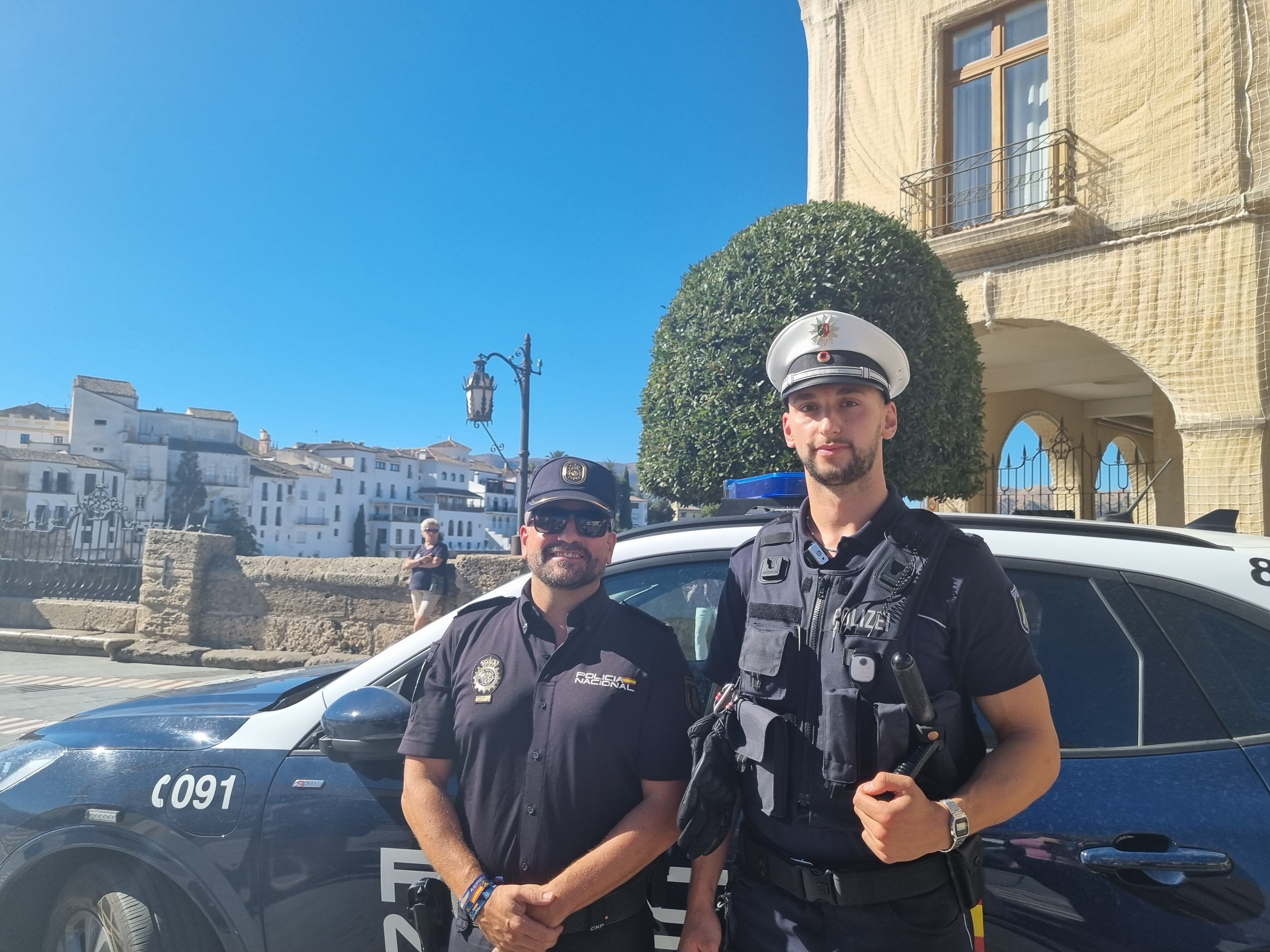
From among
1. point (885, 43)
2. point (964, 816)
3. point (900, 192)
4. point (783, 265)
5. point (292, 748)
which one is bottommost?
point (292, 748)

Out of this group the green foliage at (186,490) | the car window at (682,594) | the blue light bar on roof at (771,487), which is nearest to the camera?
the car window at (682,594)

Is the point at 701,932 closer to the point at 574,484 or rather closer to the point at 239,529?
the point at 574,484

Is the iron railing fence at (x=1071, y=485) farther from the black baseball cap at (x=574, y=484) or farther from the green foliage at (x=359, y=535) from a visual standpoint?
the green foliage at (x=359, y=535)

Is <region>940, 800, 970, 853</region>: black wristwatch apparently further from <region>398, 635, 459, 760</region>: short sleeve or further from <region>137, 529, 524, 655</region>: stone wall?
<region>137, 529, 524, 655</region>: stone wall

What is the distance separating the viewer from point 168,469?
77.7 m

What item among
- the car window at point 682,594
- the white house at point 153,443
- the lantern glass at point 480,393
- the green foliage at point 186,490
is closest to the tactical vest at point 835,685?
the car window at point 682,594

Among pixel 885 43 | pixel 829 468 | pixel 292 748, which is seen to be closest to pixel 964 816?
pixel 829 468

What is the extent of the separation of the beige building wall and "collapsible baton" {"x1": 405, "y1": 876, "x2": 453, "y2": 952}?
7.33m

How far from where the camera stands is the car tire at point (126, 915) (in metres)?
2.23

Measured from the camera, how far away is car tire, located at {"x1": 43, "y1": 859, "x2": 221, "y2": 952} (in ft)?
7.30

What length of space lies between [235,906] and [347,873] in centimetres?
36

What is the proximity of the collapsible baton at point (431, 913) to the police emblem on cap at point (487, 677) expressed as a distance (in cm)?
46

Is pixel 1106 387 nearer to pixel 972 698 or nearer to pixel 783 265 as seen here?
pixel 783 265

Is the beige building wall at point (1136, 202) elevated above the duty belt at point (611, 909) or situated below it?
above
